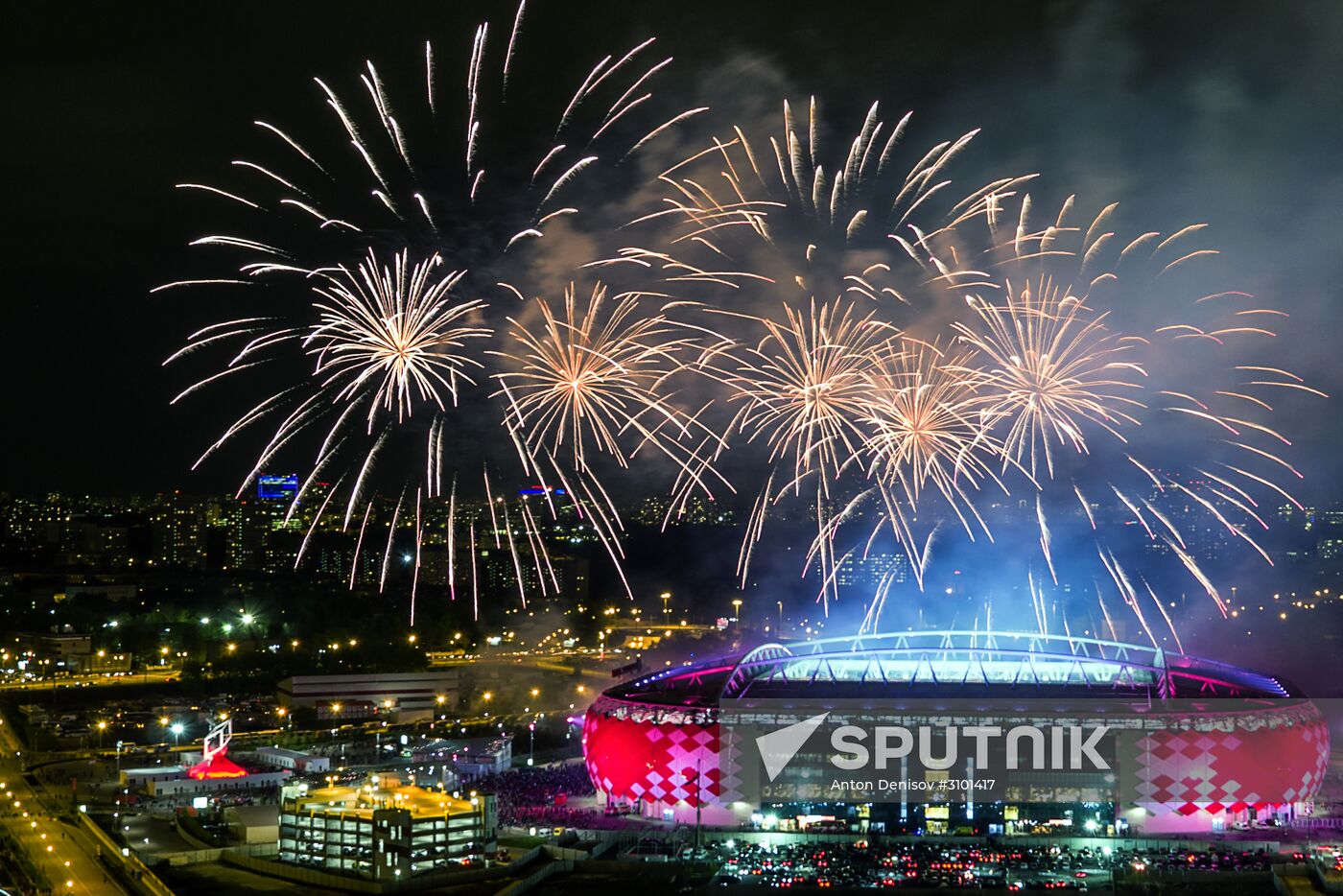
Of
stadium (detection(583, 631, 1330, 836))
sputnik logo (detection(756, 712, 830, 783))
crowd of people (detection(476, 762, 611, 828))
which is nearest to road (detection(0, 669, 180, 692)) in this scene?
crowd of people (detection(476, 762, 611, 828))

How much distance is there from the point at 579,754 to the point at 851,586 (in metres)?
A: 29.8

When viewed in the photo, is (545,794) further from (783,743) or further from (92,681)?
(92,681)

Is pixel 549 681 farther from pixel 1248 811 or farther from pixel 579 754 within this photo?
pixel 1248 811

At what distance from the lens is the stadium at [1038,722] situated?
20.8 metres

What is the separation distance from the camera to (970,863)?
18.0 m

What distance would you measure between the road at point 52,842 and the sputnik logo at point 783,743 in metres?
9.26

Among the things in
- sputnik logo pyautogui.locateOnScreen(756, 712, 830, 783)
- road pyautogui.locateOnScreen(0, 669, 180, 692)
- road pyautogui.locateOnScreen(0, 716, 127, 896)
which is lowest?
road pyautogui.locateOnScreen(0, 716, 127, 896)

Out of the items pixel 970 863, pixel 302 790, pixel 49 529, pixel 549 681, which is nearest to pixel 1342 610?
pixel 549 681

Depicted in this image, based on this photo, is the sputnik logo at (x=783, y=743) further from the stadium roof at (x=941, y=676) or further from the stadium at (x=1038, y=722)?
the stadium roof at (x=941, y=676)

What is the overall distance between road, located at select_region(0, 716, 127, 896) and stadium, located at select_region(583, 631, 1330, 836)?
7.70 meters

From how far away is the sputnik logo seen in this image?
70.6 feet

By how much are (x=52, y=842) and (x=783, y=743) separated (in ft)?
34.4

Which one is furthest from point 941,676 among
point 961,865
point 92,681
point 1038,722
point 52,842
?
point 92,681

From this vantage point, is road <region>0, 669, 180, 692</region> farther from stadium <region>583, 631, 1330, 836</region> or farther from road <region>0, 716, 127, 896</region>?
stadium <region>583, 631, 1330, 836</region>
